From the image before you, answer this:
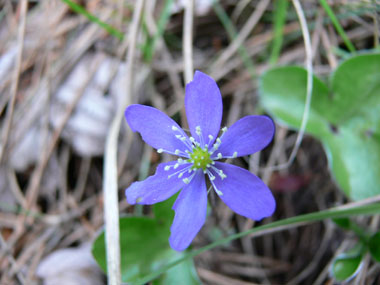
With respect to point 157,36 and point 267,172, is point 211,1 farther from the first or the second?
point 267,172

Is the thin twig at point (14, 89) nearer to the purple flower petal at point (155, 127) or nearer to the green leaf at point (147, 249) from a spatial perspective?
the green leaf at point (147, 249)

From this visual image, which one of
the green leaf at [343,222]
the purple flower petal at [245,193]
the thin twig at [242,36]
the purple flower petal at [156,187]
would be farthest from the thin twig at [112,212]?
the green leaf at [343,222]

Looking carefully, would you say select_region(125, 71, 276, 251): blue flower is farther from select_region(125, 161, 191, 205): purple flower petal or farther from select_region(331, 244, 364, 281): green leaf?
select_region(331, 244, 364, 281): green leaf

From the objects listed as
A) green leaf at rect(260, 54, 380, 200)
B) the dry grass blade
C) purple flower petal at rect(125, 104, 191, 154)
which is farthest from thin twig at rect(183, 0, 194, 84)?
purple flower petal at rect(125, 104, 191, 154)

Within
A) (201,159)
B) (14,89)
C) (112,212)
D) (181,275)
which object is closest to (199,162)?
(201,159)

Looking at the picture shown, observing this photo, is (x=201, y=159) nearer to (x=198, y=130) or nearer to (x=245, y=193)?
(x=198, y=130)
